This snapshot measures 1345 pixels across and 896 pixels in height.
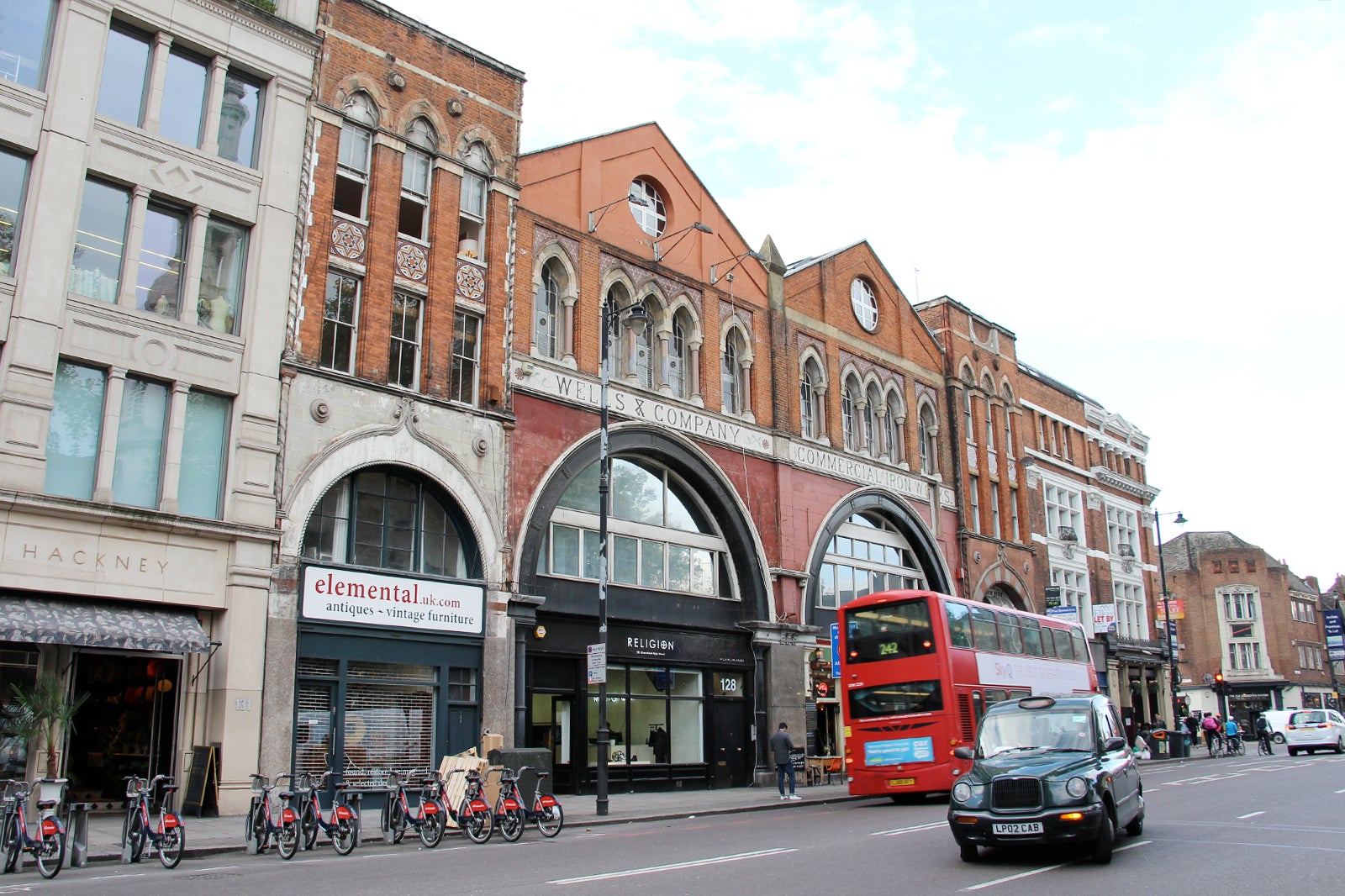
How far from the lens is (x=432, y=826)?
49.3ft

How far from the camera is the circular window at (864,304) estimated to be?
37281mm

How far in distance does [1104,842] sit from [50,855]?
37.7 ft

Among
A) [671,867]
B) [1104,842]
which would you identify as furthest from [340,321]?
[1104,842]

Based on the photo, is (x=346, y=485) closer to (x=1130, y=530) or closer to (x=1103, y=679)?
(x=1103, y=679)

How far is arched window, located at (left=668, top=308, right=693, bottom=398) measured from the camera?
29734mm

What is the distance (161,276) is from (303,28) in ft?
20.4

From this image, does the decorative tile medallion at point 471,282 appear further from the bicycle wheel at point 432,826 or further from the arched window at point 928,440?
the arched window at point 928,440

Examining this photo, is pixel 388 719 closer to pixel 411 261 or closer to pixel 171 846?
pixel 171 846

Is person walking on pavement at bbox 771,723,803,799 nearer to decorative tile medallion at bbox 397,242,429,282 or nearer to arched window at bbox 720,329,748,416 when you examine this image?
arched window at bbox 720,329,748,416

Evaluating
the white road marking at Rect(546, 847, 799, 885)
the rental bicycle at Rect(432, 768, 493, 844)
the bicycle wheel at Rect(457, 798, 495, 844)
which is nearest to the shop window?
the rental bicycle at Rect(432, 768, 493, 844)

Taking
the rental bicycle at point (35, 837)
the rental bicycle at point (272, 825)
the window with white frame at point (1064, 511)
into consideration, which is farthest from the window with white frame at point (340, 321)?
the window with white frame at point (1064, 511)

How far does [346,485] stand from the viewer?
2200 cm

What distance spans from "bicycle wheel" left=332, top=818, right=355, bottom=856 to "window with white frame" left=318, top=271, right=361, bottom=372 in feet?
34.2

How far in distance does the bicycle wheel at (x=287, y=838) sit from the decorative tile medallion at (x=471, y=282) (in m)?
13.4
